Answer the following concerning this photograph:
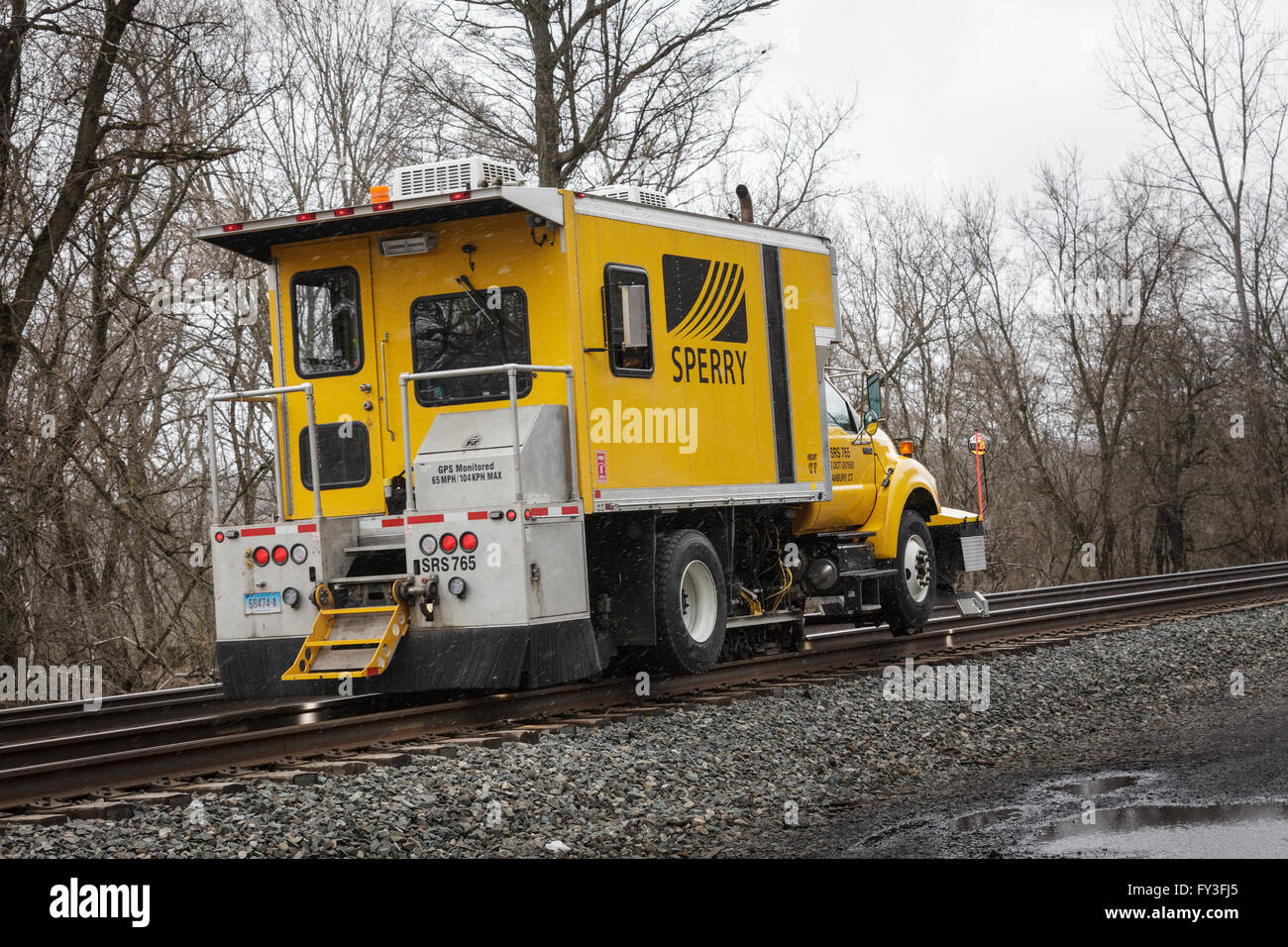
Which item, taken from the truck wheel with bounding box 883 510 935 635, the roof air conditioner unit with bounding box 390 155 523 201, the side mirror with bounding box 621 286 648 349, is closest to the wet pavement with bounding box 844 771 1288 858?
the side mirror with bounding box 621 286 648 349

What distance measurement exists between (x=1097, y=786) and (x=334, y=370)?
20.7ft

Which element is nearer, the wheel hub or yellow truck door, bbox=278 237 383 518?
yellow truck door, bbox=278 237 383 518

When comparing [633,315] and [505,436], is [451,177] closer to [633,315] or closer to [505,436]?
[633,315]

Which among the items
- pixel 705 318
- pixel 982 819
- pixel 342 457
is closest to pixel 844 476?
pixel 705 318

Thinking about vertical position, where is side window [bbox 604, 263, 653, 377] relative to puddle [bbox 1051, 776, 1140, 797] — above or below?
above

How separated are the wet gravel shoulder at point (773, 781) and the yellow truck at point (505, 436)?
1.15 metres

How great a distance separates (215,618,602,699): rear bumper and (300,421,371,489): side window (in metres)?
1.41

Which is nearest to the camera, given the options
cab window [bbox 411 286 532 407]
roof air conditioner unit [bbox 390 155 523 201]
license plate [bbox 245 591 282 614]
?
license plate [bbox 245 591 282 614]

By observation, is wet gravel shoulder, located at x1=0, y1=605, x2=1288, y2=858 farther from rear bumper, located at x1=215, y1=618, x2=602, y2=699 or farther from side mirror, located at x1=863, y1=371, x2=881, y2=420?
side mirror, located at x1=863, y1=371, x2=881, y2=420

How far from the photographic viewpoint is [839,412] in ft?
43.0

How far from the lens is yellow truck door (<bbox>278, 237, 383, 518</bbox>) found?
1042 centimetres
